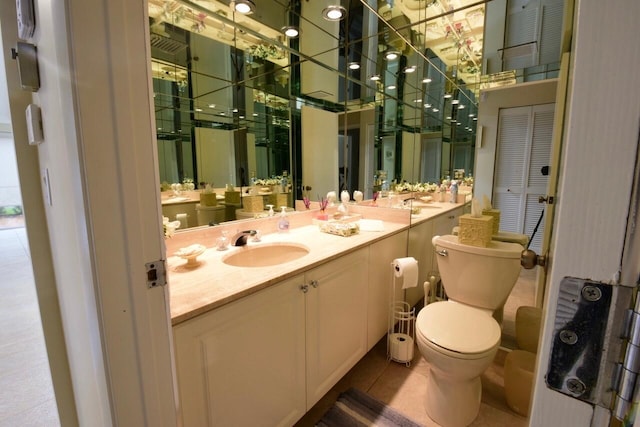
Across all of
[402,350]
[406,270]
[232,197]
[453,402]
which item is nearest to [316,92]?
[232,197]

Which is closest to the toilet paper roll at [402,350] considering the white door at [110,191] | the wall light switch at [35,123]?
the white door at [110,191]

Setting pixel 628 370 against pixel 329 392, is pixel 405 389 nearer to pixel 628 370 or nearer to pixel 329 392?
pixel 329 392

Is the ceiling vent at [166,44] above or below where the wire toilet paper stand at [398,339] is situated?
above

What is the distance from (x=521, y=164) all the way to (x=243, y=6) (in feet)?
8.51

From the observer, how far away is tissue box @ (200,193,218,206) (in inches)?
64.8

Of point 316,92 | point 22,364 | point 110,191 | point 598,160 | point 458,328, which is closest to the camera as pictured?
point 598,160

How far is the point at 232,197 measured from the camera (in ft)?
5.98

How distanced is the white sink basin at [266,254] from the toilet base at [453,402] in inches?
39.8

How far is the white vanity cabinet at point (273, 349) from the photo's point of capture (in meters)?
0.93

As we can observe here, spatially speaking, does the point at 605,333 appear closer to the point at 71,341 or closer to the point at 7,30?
the point at 71,341

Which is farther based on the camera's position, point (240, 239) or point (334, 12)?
point (334, 12)

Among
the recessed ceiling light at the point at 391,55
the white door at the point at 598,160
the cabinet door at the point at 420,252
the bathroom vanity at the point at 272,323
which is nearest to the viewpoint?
the white door at the point at 598,160

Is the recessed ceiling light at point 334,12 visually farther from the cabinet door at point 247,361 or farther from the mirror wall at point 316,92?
the cabinet door at point 247,361

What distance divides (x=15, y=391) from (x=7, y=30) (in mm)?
1919
